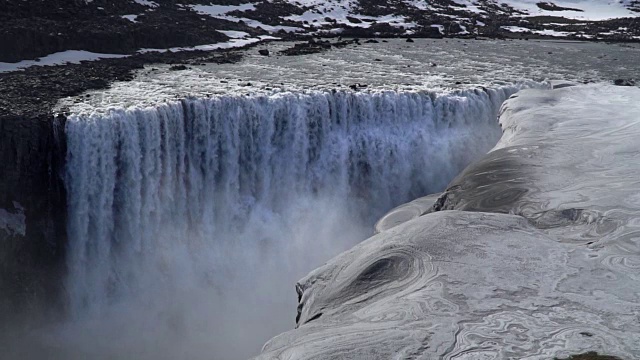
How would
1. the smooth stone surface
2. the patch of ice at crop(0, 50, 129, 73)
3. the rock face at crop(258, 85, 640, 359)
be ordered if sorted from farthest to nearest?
the patch of ice at crop(0, 50, 129, 73)
the smooth stone surface
the rock face at crop(258, 85, 640, 359)

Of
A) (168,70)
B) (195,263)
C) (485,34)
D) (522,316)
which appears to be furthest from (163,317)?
(485,34)

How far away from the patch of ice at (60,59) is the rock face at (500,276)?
1728 cm

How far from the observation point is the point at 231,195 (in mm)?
20188

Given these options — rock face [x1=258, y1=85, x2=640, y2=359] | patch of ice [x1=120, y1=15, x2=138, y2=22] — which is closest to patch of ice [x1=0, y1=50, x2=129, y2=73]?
patch of ice [x1=120, y1=15, x2=138, y2=22]

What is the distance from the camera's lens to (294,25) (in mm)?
37281

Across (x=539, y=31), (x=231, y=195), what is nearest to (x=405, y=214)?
(x=231, y=195)

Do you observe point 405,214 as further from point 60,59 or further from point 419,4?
point 419,4

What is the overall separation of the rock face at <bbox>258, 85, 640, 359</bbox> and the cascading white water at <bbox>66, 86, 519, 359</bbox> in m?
7.87

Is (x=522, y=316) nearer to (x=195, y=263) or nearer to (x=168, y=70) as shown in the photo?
(x=195, y=263)

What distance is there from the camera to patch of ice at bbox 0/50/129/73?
24.0 meters

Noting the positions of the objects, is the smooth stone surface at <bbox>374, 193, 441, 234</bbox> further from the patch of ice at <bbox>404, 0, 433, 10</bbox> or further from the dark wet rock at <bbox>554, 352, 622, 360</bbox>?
the patch of ice at <bbox>404, 0, 433, 10</bbox>

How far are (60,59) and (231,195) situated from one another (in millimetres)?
9974

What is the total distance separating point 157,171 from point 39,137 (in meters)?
3.15

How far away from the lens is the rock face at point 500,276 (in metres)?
7.82
